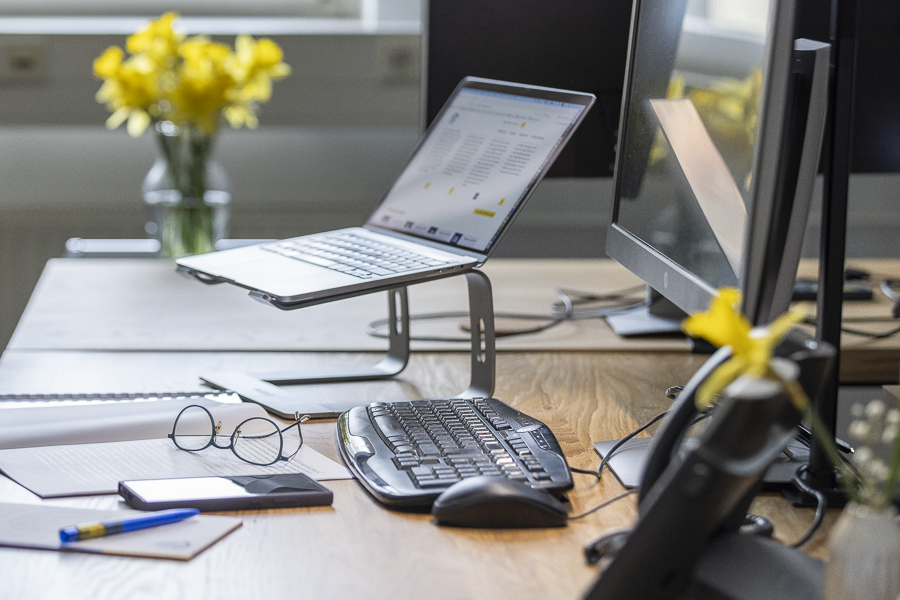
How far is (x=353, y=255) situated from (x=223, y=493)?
1.27 feet

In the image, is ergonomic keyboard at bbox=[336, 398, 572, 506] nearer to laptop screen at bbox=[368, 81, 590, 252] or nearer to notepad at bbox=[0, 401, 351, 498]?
notepad at bbox=[0, 401, 351, 498]

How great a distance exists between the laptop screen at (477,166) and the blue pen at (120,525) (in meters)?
0.45

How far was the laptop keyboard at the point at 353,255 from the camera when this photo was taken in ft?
3.31

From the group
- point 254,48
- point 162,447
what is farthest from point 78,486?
point 254,48

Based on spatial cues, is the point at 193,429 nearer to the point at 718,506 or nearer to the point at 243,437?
the point at 243,437

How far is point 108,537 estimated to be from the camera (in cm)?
68

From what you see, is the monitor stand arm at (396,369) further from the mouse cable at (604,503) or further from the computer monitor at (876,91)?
the computer monitor at (876,91)

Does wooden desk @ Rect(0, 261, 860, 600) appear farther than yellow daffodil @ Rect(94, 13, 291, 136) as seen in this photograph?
No

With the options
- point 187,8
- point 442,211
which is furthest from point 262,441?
point 187,8

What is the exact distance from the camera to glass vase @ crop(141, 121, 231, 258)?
1850 millimetres

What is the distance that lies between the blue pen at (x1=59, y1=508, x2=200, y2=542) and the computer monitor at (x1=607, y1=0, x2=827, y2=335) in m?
0.44

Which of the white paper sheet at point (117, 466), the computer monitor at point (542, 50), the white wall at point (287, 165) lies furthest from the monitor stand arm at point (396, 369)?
the white wall at point (287, 165)

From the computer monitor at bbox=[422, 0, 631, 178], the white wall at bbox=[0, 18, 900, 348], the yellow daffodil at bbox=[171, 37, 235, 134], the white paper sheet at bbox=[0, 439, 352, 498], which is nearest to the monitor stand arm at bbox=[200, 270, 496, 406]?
the white paper sheet at bbox=[0, 439, 352, 498]

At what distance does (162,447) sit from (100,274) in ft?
2.88
